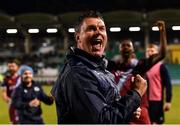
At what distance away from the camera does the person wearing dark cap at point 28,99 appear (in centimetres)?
977

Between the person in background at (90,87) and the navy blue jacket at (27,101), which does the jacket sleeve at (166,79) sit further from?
the person in background at (90,87)

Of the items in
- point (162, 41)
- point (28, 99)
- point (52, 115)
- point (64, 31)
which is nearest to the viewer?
point (162, 41)

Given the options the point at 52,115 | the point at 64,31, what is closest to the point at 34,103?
the point at 52,115

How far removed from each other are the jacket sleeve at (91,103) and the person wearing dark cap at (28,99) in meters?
6.56

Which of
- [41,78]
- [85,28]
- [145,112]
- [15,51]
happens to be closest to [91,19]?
[85,28]

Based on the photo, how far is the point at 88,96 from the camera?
317cm

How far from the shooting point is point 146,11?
4006 centimetres

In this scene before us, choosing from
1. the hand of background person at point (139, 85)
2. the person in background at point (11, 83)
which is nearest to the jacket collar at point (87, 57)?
the hand of background person at point (139, 85)

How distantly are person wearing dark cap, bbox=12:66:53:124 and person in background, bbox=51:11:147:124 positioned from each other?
6418 mm

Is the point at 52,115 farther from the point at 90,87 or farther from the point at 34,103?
the point at 90,87

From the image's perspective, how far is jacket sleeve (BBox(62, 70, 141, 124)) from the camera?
316 cm

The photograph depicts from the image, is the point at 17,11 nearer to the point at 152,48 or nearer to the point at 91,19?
the point at 152,48

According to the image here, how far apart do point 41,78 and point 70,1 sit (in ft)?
33.4

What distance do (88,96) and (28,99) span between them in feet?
22.3
